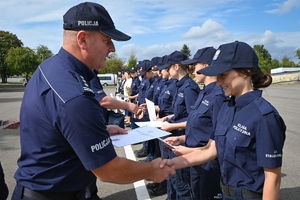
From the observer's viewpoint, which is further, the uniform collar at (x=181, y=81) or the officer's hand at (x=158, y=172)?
the uniform collar at (x=181, y=81)

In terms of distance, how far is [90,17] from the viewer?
5.81 ft

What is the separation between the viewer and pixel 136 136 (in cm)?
242

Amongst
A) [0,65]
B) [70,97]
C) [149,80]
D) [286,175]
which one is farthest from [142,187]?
[0,65]

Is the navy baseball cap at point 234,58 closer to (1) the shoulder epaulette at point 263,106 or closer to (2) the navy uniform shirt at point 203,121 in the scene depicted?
(1) the shoulder epaulette at point 263,106

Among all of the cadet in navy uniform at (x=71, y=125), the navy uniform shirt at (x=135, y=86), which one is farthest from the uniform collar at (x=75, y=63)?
the navy uniform shirt at (x=135, y=86)

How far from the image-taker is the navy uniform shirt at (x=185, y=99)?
4.10 m

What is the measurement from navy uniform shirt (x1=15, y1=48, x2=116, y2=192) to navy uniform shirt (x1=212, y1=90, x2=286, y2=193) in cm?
95

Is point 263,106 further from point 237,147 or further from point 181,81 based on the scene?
point 181,81

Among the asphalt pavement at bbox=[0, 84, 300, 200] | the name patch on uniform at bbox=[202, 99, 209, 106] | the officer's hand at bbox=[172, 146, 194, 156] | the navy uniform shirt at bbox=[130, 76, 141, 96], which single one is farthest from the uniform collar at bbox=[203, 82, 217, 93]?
the navy uniform shirt at bbox=[130, 76, 141, 96]

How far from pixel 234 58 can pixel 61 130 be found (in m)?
1.38

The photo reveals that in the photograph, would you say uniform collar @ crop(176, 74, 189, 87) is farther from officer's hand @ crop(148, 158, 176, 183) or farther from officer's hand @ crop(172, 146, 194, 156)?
A: officer's hand @ crop(148, 158, 176, 183)

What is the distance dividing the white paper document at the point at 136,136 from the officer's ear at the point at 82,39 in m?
0.79

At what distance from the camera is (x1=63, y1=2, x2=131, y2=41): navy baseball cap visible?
177cm

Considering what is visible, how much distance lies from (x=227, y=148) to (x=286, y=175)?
375 centimetres
